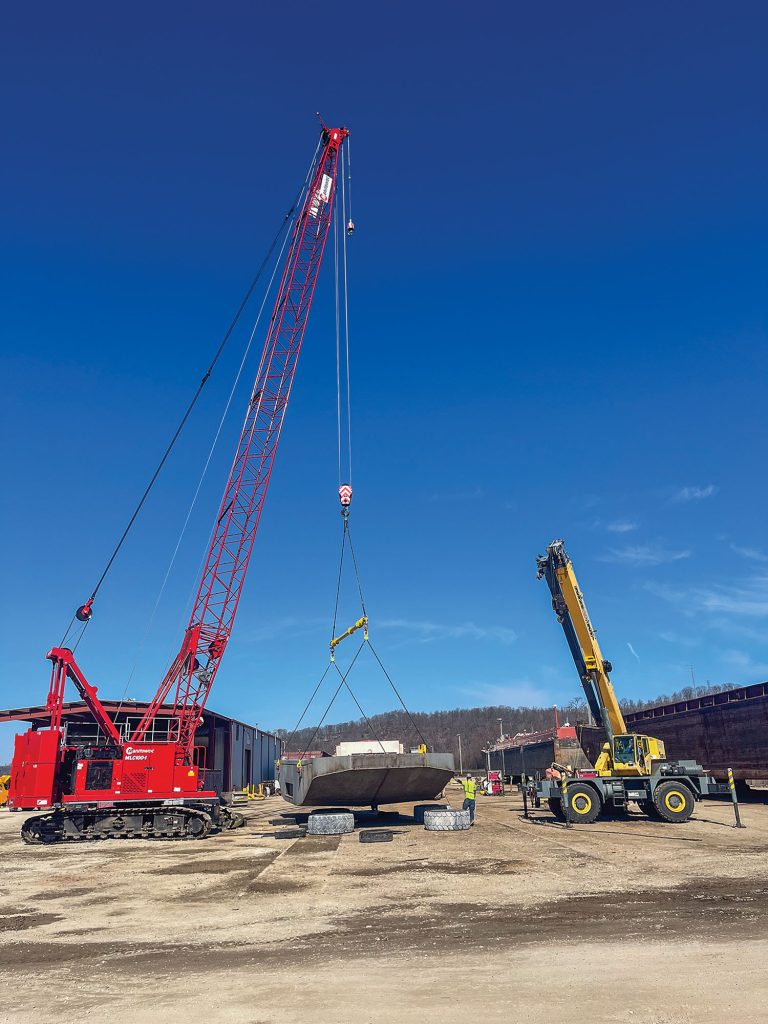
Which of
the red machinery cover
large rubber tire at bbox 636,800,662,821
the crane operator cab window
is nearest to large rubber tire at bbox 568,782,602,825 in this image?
the crane operator cab window

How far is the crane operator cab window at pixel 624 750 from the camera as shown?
26250 mm

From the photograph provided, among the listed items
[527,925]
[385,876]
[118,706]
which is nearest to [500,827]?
[385,876]

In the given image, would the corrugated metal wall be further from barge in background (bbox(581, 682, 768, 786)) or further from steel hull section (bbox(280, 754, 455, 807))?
steel hull section (bbox(280, 754, 455, 807))

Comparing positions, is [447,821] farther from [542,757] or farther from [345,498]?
[542,757]

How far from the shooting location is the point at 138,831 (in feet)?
88.9

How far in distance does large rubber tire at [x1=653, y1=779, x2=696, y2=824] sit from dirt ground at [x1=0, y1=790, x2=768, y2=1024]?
15.5ft

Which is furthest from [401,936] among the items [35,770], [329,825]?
[35,770]

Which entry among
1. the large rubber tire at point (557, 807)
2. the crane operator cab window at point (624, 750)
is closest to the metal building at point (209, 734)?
the large rubber tire at point (557, 807)

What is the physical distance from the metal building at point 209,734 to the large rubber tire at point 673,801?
2297cm

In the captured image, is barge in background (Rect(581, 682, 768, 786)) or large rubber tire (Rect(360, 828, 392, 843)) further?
barge in background (Rect(581, 682, 768, 786))

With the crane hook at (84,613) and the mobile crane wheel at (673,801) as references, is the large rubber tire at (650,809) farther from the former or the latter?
the crane hook at (84,613)

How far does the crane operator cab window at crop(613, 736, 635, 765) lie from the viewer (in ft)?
86.1

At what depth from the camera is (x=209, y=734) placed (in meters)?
52.7

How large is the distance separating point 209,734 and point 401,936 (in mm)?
45714
